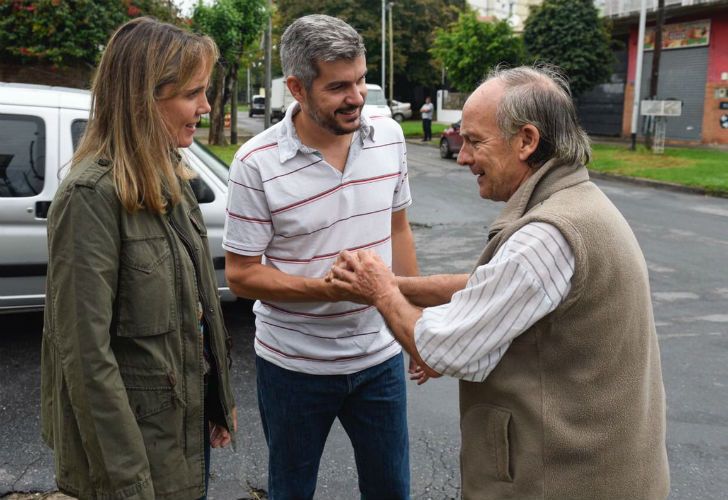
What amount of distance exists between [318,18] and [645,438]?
62.7 inches

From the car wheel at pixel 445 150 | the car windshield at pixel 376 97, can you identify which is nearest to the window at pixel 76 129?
the car wheel at pixel 445 150

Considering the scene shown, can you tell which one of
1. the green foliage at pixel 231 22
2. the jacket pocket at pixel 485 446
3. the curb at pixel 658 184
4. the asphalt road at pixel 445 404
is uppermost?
the green foliage at pixel 231 22

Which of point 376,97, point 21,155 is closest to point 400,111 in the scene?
point 376,97

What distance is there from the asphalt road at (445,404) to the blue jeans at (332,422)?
36.3 inches

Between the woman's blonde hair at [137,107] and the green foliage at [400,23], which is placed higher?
the green foliage at [400,23]

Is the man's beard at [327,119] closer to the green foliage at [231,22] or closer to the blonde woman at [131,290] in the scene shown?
the blonde woman at [131,290]

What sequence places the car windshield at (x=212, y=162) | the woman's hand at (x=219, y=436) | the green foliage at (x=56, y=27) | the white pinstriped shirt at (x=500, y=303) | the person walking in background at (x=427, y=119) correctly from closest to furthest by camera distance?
1. the white pinstriped shirt at (x=500, y=303)
2. the woman's hand at (x=219, y=436)
3. the car windshield at (x=212, y=162)
4. the green foliage at (x=56, y=27)
5. the person walking in background at (x=427, y=119)

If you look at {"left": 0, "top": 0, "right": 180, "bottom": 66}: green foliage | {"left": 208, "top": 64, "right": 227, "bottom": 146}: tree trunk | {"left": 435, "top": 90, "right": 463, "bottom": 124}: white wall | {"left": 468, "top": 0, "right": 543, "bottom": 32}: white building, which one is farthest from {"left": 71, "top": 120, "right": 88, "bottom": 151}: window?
{"left": 468, "top": 0, "right": 543, "bottom": 32}: white building

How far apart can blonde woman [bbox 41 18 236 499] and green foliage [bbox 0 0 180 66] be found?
12418mm

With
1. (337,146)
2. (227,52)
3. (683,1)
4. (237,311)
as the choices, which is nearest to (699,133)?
(683,1)

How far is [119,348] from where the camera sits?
6.36 feet

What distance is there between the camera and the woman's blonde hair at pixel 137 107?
6.39 feet

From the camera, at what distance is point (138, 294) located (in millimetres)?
1913

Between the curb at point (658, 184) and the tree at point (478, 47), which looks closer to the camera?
the curb at point (658, 184)
